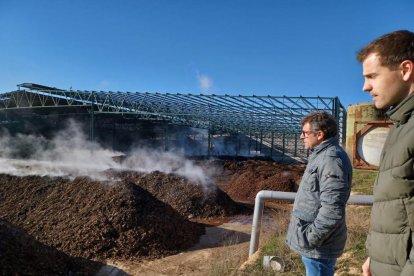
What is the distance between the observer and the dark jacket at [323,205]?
2.64 metres

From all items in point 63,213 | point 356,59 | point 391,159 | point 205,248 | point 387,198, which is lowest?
point 205,248

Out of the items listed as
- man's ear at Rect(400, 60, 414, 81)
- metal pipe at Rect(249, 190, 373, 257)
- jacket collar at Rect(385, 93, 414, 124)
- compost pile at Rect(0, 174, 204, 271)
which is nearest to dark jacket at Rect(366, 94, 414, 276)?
jacket collar at Rect(385, 93, 414, 124)

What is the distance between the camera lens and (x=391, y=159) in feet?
5.31

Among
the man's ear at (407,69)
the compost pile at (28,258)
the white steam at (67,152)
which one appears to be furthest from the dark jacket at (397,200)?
the white steam at (67,152)

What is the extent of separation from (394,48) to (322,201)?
134 cm

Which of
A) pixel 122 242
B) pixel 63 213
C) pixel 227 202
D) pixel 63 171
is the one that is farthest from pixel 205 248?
pixel 63 171

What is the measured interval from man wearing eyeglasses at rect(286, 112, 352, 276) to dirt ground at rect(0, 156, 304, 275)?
2610mm

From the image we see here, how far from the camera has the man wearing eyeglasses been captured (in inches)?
104

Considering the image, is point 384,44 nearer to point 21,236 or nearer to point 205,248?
point 21,236

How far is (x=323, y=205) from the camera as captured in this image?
8.75ft

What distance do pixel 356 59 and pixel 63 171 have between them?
43.4 ft

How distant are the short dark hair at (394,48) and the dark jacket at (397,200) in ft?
0.63

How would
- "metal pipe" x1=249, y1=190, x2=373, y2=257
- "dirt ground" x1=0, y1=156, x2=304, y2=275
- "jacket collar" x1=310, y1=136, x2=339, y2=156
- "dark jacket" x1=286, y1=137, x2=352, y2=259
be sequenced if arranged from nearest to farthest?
"dark jacket" x1=286, y1=137, x2=352, y2=259
"jacket collar" x1=310, y1=136, x2=339, y2=156
"metal pipe" x1=249, y1=190, x2=373, y2=257
"dirt ground" x1=0, y1=156, x2=304, y2=275

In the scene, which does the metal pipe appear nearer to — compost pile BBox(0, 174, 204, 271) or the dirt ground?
the dirt ground
